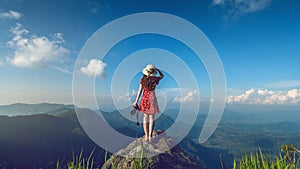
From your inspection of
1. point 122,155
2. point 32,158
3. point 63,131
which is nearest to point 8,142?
point 32,158

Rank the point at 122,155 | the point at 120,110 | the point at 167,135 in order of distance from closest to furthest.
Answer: the point at 120,110 < the point at 122,155 < the point at 167,135

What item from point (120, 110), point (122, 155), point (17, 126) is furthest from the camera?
point (17, 126)

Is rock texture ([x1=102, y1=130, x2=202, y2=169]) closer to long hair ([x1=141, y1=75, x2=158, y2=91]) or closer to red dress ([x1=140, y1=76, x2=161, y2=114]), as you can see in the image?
red dress ([x1=140, y1=76, x2=161, y2=114])

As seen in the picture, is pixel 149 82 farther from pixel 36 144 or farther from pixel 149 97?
pixel 36 144

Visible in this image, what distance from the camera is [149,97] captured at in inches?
351

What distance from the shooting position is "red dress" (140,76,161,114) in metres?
8.73

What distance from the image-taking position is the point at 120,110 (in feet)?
28.3

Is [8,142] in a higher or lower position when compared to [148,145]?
lower

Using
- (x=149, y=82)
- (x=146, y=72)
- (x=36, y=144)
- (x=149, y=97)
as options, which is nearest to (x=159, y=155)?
(x=149, y=97)

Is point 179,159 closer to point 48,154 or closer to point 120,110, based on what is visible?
point 120,110

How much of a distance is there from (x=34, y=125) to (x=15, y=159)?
68602 millimetres

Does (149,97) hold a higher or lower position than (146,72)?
lower

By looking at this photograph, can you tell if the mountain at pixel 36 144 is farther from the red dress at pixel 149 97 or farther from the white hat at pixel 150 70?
the white hat at pixel 150 70

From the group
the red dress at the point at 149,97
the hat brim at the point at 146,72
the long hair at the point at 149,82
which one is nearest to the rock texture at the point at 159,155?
the red dress at the point at 149,97
